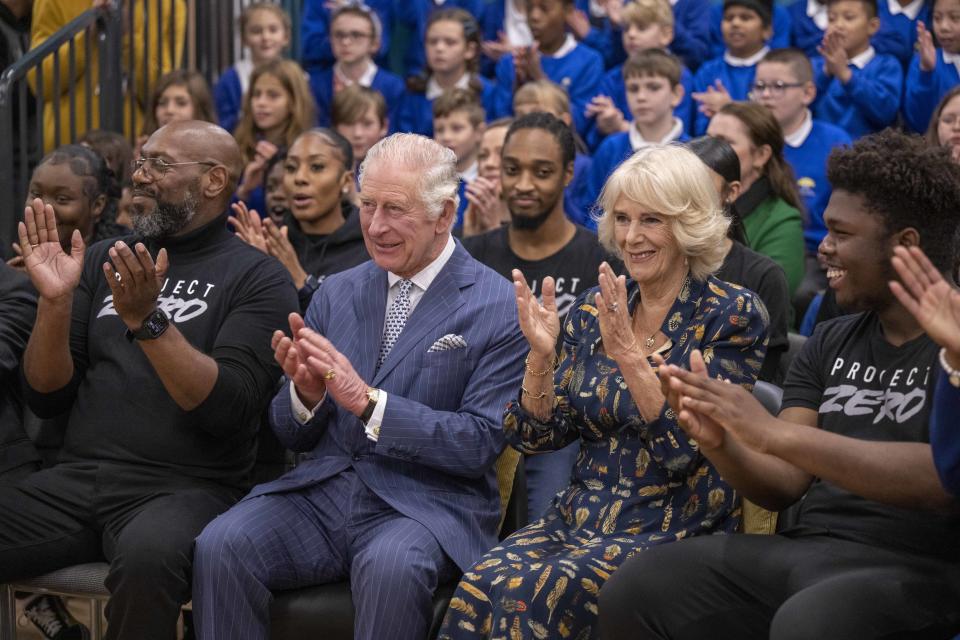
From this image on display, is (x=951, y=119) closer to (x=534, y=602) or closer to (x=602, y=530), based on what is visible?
(x=602, y=530)

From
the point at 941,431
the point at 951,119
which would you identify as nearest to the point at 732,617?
the point at 941,431

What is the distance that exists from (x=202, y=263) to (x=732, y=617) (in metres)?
1.84

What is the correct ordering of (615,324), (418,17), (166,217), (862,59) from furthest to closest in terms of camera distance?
(418,17)
(862,59)
(166,217)
(615,324)

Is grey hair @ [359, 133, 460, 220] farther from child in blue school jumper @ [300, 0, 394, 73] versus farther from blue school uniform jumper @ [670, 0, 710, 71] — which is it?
child in blue school jumper @ [300, 0, 394, 73]

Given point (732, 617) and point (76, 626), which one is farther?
point (76, 626)

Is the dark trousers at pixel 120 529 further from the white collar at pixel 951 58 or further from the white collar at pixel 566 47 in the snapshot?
the white collar at pixel 566 47

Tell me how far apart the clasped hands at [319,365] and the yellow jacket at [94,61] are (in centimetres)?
292

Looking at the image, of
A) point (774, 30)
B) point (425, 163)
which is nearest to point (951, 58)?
point (774, 30)

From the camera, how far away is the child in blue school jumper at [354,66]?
7355 mm

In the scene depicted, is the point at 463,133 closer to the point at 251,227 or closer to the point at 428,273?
the point at 251,227

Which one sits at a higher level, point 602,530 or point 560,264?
point 560,264

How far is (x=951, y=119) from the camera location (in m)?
4.75

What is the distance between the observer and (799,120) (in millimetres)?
5945

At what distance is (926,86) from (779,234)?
5.81ft
